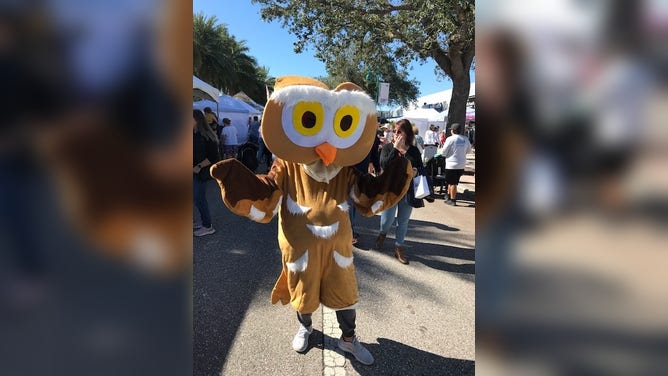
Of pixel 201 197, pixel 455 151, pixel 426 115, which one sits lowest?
pixel 201 197

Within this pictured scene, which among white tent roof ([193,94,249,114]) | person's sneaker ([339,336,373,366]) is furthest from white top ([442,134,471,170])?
white tent roof ([193,94,249,114])

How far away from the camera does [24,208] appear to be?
2.06ft

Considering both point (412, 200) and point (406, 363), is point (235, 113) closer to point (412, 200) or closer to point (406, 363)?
point (412, 200)

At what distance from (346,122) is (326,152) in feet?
0.76

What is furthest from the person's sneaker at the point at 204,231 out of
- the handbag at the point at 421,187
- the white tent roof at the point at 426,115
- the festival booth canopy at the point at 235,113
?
the white tent roof at the point at 426,115

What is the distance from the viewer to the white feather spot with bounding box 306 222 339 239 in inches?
95.0

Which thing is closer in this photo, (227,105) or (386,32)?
(386,32)

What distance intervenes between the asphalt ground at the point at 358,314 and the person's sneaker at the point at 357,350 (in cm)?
4

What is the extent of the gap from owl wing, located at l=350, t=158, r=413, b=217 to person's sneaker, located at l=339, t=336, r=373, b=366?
974mm

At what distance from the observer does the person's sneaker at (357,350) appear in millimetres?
2716

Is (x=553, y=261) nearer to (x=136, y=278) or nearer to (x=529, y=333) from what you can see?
(x=529, y=333)

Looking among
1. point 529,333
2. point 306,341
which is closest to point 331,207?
point 306,341


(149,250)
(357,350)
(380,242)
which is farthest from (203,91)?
(149,250)

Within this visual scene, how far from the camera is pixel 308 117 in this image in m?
2.24
